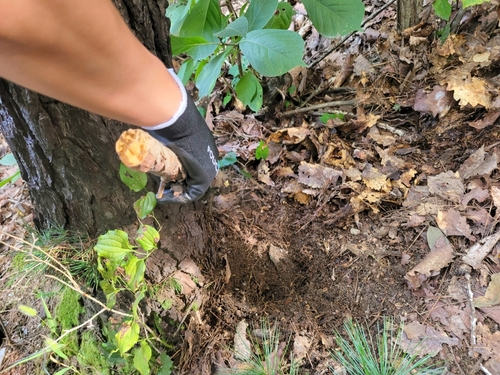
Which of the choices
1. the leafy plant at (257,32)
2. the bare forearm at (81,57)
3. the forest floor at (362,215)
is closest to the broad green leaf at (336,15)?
the leafy plant at (257,32)

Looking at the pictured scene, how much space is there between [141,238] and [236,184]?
94 centimetres

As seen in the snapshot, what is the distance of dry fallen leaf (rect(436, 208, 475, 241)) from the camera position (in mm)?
1604

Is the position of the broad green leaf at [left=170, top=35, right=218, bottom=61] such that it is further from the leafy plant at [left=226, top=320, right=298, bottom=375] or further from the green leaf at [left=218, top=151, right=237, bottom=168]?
the leafy plant at [left=226, top=320, right=298, bottom=375]

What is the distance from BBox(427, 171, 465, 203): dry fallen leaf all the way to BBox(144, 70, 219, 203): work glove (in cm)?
116

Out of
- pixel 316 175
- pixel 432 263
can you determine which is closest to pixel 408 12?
pixel 316 175

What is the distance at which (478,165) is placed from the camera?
5.70ft

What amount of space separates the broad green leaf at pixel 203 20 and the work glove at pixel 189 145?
567 millimetres

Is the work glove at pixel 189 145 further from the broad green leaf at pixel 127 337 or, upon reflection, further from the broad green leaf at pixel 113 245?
the broad green leaf at pixel 127 337

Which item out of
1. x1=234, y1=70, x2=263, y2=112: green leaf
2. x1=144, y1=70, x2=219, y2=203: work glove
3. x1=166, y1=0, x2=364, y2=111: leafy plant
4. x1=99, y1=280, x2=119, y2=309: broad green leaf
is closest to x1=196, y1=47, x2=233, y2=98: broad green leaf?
x1=166, y1=0, x2=364, y2=111: leafy plant

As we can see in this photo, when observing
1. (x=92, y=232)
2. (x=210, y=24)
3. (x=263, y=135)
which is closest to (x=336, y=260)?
(x=263, y=135)

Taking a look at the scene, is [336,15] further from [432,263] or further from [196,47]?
[432,263]

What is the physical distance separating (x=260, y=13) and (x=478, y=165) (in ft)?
4.24

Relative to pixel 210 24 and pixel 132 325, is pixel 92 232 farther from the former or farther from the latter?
pixel 210 24

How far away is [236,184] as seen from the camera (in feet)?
6.77
